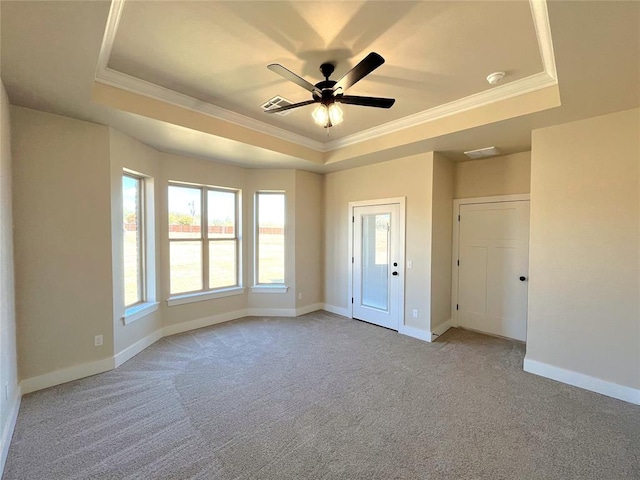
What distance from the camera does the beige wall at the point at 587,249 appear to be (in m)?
2.47

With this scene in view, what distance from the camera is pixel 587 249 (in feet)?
8.71

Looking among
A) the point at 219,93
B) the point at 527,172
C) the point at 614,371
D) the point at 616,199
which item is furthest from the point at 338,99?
the point at 614,371

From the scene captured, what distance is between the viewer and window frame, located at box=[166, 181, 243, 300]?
411cm

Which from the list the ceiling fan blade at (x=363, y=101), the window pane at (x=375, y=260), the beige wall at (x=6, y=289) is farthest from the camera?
the window pane at (x=375, y=260)

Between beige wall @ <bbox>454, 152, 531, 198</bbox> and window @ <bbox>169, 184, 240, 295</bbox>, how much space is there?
12.3 feet

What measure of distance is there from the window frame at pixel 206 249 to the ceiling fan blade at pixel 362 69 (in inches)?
118

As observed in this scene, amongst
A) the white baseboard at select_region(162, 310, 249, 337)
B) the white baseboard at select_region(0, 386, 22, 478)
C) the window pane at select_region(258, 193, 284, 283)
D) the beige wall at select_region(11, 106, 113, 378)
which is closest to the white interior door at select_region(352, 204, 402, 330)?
the window pane at select_region(258, 193, 284, 283)

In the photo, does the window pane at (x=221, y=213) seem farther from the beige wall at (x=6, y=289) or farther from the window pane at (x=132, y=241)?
the beige wall at (x=6, y=289)

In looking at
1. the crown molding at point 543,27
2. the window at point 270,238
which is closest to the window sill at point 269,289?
the window at point 270,238

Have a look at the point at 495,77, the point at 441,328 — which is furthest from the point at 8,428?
the point at 495,77

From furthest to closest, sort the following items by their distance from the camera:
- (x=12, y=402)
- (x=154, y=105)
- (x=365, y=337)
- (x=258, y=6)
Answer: (x=365, y=337)
(x=154, y=105)
(x=12, y=402)
(x=258, y=6)

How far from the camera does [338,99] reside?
7.42ft

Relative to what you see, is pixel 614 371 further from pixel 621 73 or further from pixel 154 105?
pixel 154 105

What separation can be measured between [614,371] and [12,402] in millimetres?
5267
